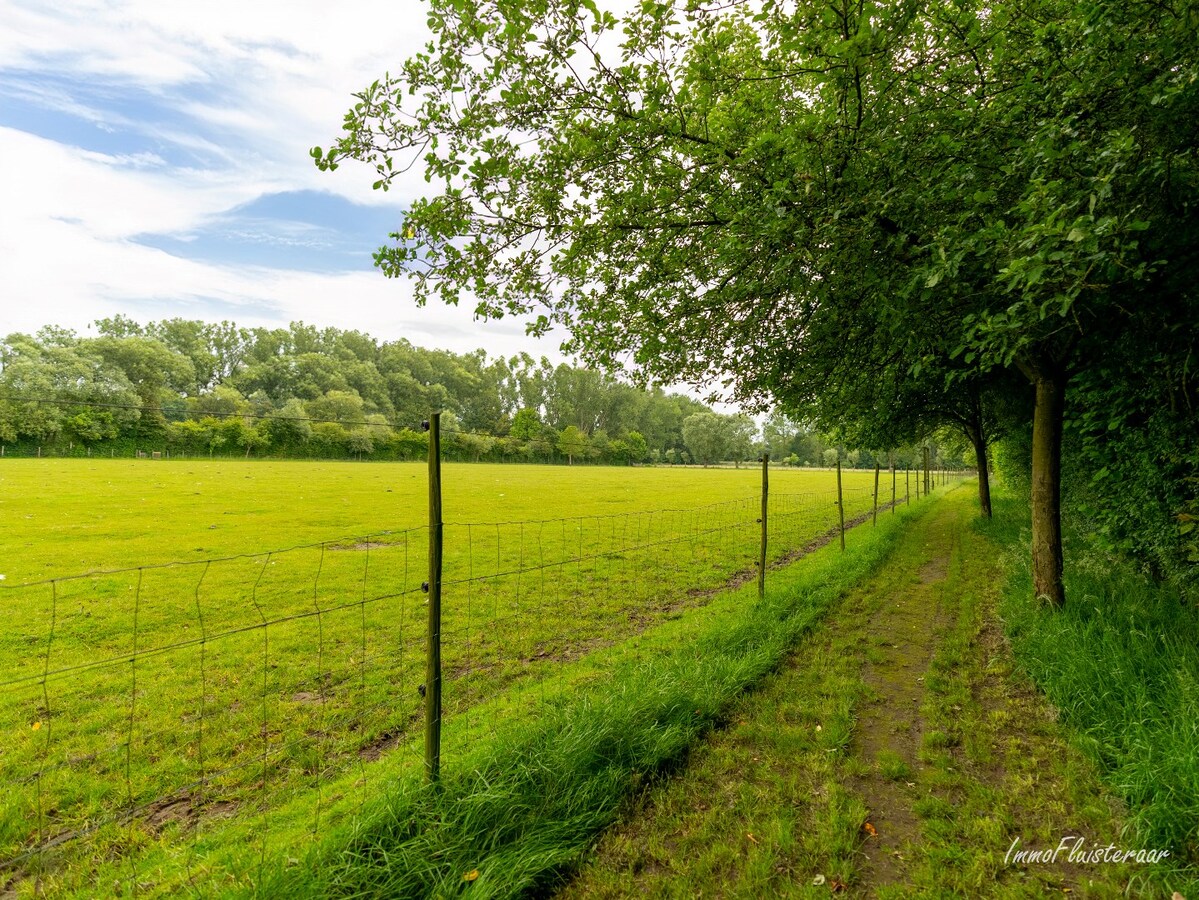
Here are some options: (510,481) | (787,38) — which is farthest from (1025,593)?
(510,481)

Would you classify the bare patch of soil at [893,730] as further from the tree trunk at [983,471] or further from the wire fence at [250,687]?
the tree trunk at [983,471]

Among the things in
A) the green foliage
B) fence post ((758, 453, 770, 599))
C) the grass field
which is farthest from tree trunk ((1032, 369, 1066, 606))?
the green foliage

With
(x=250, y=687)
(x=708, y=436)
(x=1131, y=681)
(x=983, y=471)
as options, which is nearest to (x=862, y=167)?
(x=1131, y=681)

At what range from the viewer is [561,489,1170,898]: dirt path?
9.25ft

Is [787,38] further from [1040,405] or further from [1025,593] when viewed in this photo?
[1025,593]

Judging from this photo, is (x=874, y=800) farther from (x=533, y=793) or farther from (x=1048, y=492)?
(x=1048, y=492)

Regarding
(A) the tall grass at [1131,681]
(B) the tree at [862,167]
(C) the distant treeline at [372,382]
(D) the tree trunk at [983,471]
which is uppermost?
(C) the distant treeline at [372,382]

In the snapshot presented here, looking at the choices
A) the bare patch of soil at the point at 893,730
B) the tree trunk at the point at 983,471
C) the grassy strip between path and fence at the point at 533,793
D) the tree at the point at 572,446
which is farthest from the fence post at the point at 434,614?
the tree trunk at the point at 983,471

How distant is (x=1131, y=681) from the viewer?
418 centimetres

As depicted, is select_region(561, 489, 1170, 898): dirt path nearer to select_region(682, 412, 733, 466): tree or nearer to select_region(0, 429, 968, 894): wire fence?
select_region(0, 429, 968, 894): wire fence

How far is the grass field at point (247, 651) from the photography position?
12.9ft

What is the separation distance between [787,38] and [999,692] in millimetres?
6312

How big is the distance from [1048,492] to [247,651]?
11.6 m

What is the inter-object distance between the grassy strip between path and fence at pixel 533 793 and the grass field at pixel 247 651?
614 millimetres
